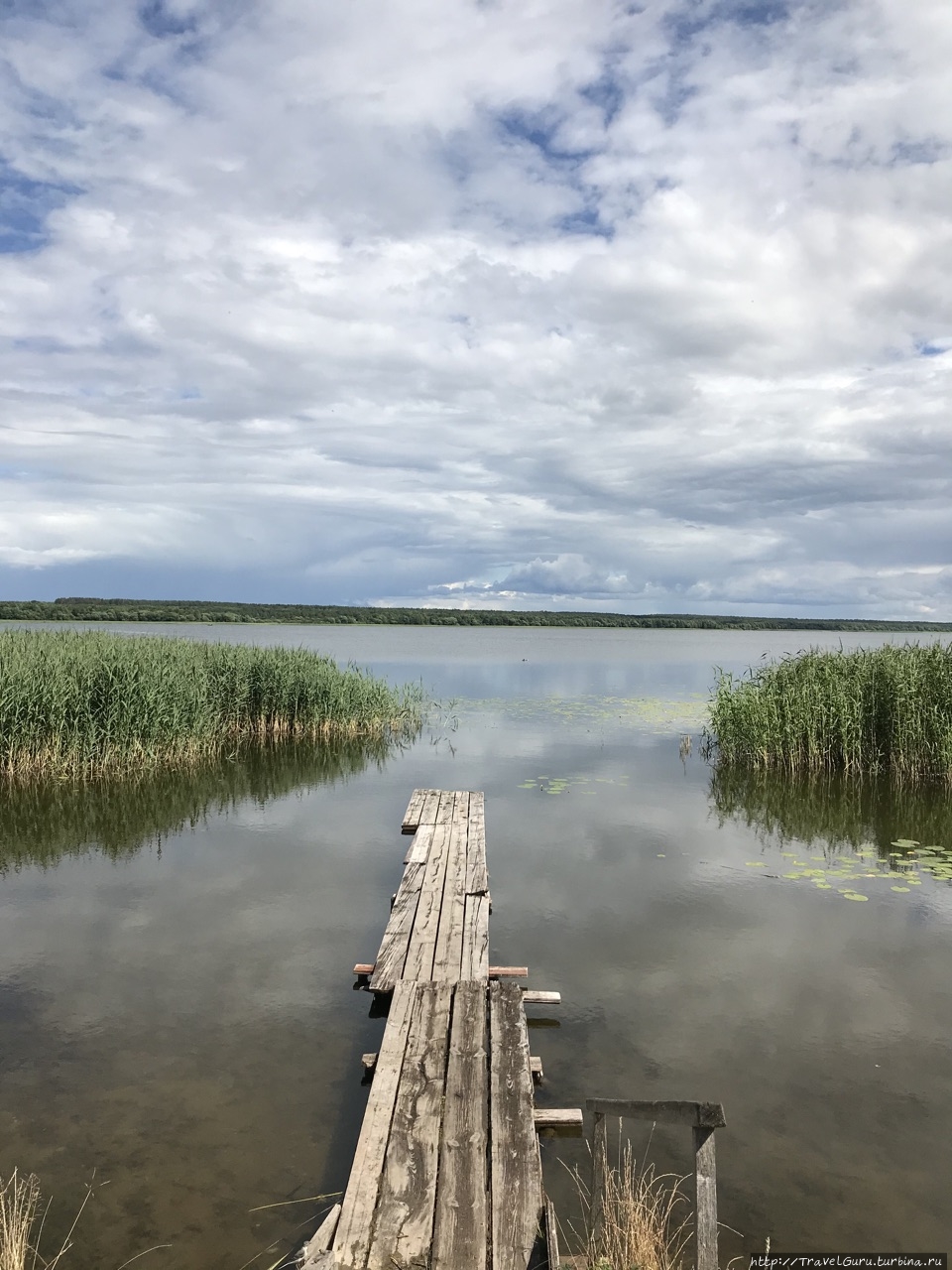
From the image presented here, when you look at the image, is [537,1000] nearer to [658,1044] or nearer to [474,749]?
[658,1044]

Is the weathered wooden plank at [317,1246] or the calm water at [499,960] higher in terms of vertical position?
the weathered wooden plank at [317,1246]

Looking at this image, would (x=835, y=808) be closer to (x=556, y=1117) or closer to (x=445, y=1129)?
(x=556, y=1117)

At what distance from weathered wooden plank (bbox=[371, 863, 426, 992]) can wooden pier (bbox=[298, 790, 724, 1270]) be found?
0.02 m

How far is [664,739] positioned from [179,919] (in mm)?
14166

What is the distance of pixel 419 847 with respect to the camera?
10.2m

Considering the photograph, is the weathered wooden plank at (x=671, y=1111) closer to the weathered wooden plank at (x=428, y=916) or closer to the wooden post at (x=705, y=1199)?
the wooden post at (x=705, y=1199)

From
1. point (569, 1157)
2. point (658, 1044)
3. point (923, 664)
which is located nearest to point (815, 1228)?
point (569, 1157)

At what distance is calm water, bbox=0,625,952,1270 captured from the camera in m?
4.75

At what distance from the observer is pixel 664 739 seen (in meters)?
20.9

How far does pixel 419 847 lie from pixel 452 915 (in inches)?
91.7

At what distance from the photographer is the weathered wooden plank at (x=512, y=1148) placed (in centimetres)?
368

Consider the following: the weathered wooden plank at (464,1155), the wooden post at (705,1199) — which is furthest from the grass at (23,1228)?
Answer: the wooden post at (705,1199)

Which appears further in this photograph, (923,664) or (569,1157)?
(923,664)

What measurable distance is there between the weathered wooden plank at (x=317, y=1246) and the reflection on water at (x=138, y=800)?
8524mm
